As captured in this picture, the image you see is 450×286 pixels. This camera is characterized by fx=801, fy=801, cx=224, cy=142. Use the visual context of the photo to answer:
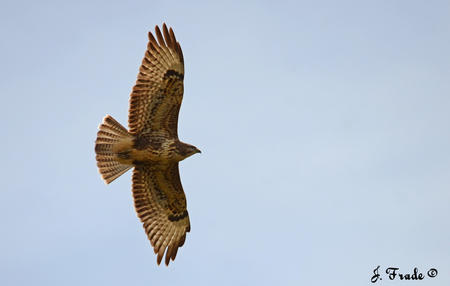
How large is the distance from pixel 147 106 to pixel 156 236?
2.58 meters

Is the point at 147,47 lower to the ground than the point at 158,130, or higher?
higher

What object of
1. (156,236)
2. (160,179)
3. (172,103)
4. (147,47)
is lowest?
(156,236)

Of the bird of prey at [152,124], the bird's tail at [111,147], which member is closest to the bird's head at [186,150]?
the bird of prey at [152,124]

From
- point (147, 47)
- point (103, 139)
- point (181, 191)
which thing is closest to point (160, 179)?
point (181, 191)

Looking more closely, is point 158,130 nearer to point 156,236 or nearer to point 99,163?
point 99,163

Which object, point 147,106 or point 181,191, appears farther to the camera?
point 181,191

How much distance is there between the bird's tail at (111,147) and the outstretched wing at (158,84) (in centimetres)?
22

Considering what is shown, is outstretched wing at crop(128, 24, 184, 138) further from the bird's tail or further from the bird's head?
the bird's head

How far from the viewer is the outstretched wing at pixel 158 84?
1402cm

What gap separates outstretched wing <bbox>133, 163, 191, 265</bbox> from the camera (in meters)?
14.8

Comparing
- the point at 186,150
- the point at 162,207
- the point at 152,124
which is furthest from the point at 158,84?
the point at 162,207

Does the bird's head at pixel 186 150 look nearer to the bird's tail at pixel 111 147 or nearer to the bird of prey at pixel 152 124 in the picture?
the bird of prey at pixel 152 124

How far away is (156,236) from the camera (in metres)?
15.0

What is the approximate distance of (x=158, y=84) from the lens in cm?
1402
